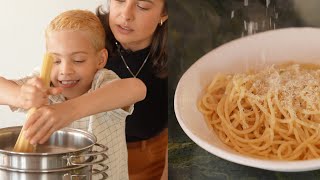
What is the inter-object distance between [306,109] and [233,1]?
12.7 inches

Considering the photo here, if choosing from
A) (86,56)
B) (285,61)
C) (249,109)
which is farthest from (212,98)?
(86,56)

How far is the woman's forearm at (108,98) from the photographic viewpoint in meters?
1.31

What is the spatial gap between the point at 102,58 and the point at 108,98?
6.1 inches

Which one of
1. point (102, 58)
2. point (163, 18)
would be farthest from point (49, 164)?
point (163, 18)

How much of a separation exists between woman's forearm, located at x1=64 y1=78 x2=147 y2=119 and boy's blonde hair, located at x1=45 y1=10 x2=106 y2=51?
131 millimetres

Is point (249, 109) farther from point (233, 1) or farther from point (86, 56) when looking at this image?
point (86, 56)

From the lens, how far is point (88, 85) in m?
1.44

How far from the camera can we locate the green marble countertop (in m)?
1.38

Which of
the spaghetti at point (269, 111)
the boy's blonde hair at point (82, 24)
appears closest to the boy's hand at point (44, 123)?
the boy's blonde hair at point (82, 24)

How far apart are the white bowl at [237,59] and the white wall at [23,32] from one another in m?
0.32

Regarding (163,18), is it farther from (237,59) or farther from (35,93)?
(35,93)

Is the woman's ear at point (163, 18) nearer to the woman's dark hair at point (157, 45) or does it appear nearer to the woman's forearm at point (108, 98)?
the woman's dark hair at point (157, 45)

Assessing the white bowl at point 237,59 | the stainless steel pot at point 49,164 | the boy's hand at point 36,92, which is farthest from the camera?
the white bowl at point 237,59

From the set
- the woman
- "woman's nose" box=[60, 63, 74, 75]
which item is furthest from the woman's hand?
the woman
